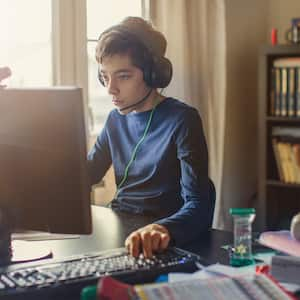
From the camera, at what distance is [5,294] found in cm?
107

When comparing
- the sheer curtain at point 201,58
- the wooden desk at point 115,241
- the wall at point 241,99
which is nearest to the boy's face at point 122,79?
the wooden desk at point 115,241

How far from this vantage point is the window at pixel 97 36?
270 cm

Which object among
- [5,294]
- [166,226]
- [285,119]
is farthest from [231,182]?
[5,294]

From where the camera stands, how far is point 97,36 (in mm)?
2729

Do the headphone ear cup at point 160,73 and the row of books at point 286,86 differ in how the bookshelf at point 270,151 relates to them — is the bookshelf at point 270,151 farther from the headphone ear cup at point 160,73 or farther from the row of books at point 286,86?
the headphone ear cup at point 160,73

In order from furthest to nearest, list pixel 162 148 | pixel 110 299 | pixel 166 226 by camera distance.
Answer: pixel 162 148
pixel 166 226
pixel 110 299

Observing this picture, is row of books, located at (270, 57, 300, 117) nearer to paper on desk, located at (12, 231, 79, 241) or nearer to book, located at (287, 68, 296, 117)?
book, located at (287, 68, 296, 117)

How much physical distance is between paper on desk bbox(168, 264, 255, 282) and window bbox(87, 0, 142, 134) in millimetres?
1620

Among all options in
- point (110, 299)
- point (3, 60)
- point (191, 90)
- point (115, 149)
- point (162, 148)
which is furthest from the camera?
point (191, 90)

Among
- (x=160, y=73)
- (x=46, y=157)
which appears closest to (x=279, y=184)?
(x=160, y=73)

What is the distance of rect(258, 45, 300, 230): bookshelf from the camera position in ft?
9.92

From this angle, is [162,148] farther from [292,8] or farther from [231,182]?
[292,8]

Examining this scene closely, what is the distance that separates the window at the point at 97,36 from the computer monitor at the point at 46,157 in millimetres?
1452

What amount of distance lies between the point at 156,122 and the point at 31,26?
86cm
